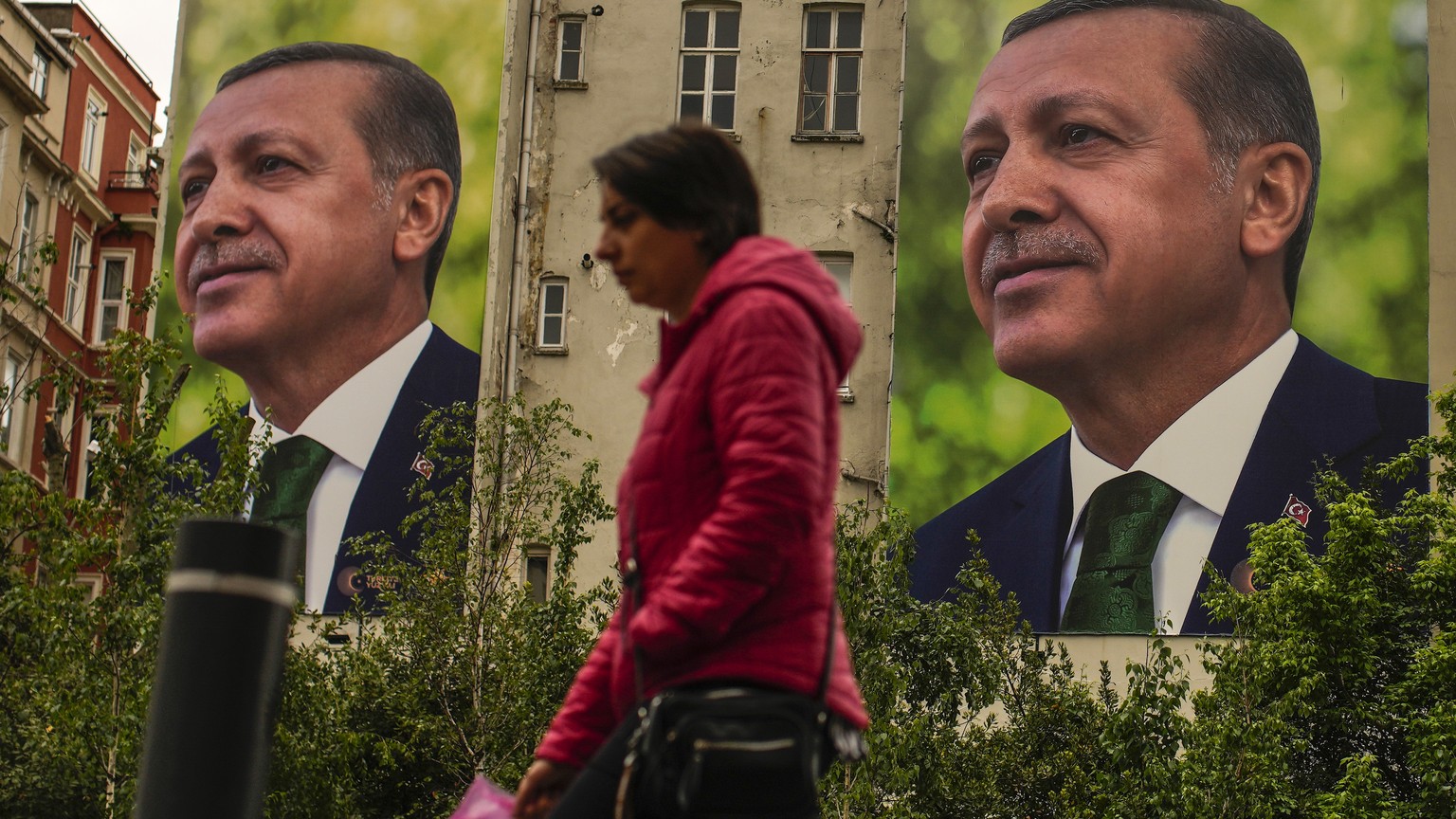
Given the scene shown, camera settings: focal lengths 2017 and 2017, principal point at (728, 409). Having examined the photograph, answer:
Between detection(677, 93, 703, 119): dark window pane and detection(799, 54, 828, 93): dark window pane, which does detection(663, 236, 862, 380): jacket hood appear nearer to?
detection(677, 93, 703, 119): dark window pane

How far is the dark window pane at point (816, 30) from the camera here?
117 feet

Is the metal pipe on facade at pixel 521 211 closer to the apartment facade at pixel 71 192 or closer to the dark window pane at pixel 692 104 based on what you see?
the dark window pane at pixel 692 104

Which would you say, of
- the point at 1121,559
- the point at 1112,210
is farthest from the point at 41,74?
the point at 1121,559

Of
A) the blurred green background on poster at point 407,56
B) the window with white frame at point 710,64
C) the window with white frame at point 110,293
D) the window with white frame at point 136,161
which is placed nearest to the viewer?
the blurred green background on poster at point 407,56

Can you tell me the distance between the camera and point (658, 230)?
13.1 feet

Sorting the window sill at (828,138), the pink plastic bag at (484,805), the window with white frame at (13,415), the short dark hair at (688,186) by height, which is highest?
the window sill at (828,138)

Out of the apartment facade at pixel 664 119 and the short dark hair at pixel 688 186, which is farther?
the apartment facade at pixel 664 119

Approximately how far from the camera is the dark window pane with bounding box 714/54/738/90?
35406 millimetres

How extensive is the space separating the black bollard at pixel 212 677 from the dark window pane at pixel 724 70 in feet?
105

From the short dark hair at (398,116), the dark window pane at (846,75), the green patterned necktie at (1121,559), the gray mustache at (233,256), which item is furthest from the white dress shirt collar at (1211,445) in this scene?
the gray mustache at (233,256)

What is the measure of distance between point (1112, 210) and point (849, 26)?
279 inches

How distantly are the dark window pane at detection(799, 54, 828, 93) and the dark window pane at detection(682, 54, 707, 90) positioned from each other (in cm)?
180

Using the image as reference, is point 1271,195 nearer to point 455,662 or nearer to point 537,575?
point 537,575

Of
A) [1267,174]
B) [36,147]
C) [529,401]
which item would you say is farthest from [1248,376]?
[36,147]
